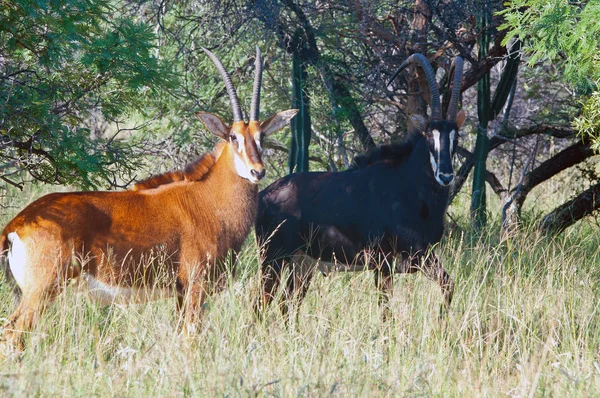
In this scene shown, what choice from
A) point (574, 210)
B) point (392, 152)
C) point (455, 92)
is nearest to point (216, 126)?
point (392, 152)

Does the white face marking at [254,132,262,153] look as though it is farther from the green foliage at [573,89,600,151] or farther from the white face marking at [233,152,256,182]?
the green foliage at [573,89,600,151]

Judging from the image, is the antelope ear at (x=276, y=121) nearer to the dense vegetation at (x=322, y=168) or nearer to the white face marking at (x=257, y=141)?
the white face marking at (x=257, y=141)

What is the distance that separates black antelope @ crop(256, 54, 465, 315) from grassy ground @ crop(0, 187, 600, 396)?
393mm

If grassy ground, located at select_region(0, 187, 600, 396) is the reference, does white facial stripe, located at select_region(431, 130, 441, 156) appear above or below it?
above

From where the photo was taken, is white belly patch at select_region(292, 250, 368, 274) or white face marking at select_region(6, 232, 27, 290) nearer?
white face marking at select_region(6, 232, 27, 290)

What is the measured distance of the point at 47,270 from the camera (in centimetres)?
455

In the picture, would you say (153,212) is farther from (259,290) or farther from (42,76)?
(42,76)

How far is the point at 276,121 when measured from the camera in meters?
5.79

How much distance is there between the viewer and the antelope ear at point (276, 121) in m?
5.68

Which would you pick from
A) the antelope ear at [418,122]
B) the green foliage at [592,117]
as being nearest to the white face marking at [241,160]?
the antelope ear at [418,122]

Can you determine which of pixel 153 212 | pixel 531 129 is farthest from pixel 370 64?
pixel 153 212

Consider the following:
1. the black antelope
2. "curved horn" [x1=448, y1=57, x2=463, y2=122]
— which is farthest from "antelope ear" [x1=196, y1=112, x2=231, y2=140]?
"curved horn" [x1=448, y1=57, x2=463, y2=122]

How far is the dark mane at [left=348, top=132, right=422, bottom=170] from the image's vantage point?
6.47 m

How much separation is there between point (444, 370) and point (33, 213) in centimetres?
249
